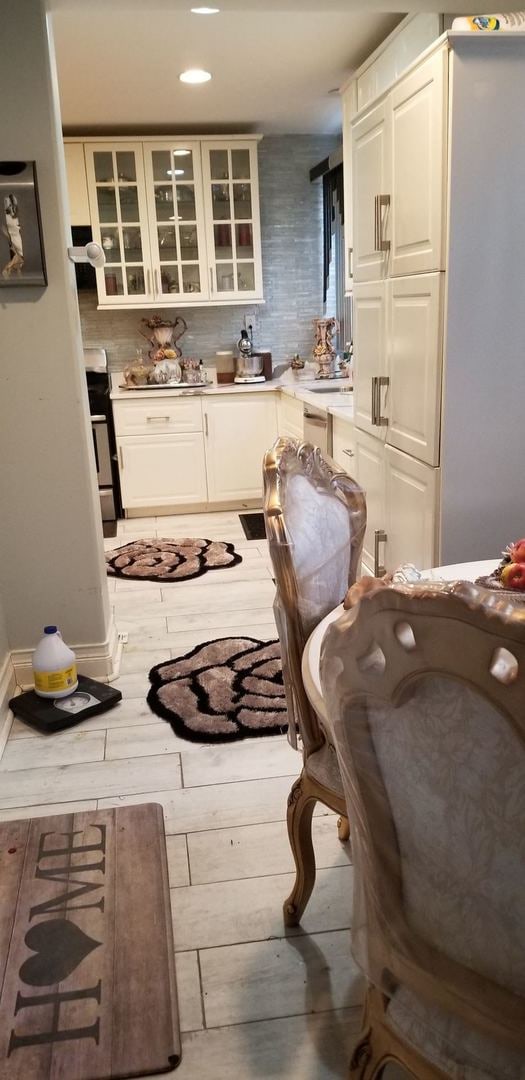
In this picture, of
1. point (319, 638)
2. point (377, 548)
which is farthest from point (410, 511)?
point (319, 638)

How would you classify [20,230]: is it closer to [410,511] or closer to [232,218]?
[410,511]

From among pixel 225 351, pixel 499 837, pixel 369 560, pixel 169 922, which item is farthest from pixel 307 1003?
pixel 225 351

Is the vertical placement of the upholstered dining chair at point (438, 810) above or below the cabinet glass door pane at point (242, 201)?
below

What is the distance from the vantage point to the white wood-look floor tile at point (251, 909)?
176 cm

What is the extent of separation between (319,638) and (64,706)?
1.50 metres

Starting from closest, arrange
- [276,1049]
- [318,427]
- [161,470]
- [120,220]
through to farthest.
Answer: [276,1049]
[318,427]
[120,220]
[161,470]

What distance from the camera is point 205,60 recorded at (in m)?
3.74

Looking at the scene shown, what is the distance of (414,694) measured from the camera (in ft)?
2.55

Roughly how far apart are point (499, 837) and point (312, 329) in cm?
530

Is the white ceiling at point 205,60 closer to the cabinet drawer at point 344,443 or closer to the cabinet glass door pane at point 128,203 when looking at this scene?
the cabinet glass door pane at point 128,203

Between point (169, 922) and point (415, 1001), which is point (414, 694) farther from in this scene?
point (169, 922)

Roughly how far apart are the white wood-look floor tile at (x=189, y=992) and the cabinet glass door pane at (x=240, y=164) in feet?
15.5

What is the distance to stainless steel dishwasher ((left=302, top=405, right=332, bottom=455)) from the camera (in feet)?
13.6

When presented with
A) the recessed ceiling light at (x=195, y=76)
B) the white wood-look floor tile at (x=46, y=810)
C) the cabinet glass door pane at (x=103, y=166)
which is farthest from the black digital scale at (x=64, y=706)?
the cabinet glass door pane at (x=103, y=166)
